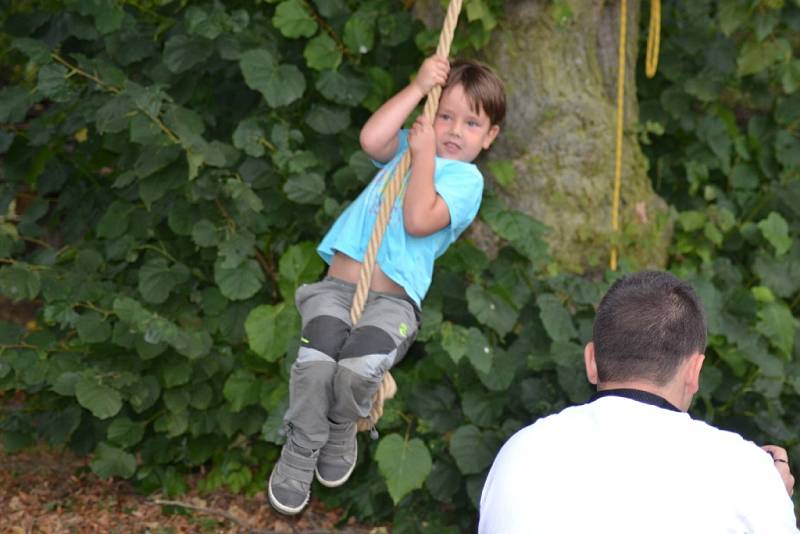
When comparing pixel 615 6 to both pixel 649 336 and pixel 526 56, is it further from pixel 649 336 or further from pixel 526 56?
pixel 649 336

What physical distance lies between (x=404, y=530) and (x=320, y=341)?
57.5 inches

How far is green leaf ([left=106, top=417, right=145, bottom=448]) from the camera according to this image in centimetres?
489

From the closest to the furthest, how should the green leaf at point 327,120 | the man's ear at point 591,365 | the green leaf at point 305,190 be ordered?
the man's ear at point 591,365
the green leaf at point 305,190
the green leaf at point 327,120

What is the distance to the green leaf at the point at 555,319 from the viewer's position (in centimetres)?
445

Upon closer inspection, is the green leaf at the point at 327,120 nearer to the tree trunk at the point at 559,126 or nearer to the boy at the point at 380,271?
the tree trunk at the point at 559,126

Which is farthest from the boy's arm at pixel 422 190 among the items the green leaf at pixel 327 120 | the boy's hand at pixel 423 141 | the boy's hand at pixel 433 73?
the green leaf at pixel 327 120

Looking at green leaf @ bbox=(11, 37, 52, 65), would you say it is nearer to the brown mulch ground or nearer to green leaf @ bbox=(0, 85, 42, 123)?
green leaf @ bbox=(0, 85, 42, 123)

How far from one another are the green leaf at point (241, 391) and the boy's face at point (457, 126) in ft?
5.17

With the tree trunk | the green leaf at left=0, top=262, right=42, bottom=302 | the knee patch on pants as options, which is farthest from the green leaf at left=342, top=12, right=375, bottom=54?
the knee patch on pants

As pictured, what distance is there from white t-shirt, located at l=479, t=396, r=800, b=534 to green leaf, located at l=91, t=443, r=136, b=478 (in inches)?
111

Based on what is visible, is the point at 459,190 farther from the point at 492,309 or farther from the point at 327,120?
the point at 327,120

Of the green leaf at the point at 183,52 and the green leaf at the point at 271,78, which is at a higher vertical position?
the green leaf at the point at 271,78

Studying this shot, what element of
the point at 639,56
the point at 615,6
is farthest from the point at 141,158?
the point at 639,56

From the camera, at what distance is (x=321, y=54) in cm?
470
